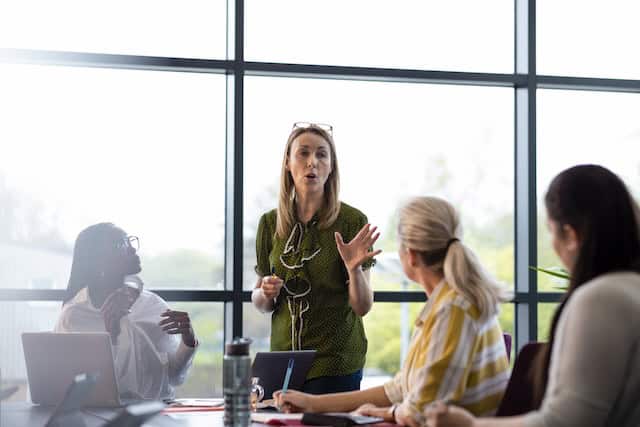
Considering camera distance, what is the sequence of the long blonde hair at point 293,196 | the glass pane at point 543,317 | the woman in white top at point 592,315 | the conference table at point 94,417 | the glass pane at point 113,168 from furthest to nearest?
the glass pane at point 543,317, the glass pane at point 113,168, the long blonde hair at point 293,196, the conference table at point 94,417, the woman in white top at point 592,315

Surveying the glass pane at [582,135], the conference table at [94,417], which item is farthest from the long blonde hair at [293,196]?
the glass pane at [582,135]

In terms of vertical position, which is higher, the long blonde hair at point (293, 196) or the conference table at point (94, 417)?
the long blonde hair at point (293, 196)

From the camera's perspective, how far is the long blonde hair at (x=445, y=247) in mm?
2473

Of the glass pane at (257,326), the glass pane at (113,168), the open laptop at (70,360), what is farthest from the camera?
the glass pane at (257,326)

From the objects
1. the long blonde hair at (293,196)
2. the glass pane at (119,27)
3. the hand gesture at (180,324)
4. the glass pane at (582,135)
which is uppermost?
the glass pane at (119,27)

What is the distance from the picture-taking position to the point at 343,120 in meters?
4.84

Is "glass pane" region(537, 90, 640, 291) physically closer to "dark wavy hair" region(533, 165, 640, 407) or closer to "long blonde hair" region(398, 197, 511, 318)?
"long blonde hair" region(398, 197, 511, 318)

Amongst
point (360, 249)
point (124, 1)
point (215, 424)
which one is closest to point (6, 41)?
point (124, 1)

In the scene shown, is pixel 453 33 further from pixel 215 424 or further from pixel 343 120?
pixel 215 424

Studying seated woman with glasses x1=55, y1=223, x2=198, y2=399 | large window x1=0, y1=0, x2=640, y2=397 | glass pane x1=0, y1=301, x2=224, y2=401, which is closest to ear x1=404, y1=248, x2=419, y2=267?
seated woman with glasses x1=55, y1=223, x2=198, y2=399

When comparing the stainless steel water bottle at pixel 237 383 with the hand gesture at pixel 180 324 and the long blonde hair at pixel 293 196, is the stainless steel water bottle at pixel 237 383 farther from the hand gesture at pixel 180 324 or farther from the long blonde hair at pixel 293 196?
the long blonde hair at pixel 293 196

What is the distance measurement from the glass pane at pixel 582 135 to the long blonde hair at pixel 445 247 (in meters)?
2.49

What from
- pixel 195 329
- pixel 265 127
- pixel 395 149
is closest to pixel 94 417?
pixel 195 329

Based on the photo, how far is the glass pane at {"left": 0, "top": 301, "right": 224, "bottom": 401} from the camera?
4379 mm
